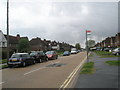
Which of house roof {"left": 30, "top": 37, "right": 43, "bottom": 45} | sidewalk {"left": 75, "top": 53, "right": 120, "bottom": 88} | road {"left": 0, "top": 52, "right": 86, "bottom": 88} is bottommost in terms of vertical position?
road {"left": 0, "top": 52, "right": 86, "bottom": 88}

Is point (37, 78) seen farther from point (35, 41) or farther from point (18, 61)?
point (35, 41)

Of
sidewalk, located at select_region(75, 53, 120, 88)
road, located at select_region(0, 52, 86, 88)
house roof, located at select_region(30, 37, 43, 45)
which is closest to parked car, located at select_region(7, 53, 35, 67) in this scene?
road, located at select_region(0, 52, 86, 88)

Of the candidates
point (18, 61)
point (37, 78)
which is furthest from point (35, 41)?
point (37, 78)

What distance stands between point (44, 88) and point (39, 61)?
14662 millimetres

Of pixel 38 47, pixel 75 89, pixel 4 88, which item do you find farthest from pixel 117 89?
pixel 38 47

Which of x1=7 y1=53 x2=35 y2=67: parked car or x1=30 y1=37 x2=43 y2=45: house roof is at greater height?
x1=30 y1=37 x2=43 y2=45: house roof

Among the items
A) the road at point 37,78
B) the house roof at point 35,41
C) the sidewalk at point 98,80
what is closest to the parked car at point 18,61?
the road at point 37,78

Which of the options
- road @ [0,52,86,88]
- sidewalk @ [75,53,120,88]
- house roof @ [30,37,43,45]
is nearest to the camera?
sidewalk @ [75,53,120,88]

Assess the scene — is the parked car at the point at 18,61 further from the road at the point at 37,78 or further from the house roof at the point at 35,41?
the house roof at the point at 35,41

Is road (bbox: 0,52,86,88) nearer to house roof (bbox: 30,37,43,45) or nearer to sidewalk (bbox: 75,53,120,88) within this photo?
sidewalk (bbox: 75,53,120,88)

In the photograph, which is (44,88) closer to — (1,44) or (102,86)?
(102,86)

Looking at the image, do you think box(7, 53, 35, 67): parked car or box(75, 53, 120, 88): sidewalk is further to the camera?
box(7, 53, 35, 67): parked car

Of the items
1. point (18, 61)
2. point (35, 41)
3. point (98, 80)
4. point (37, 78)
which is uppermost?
point (35, 41)

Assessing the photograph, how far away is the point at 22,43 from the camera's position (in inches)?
2092
